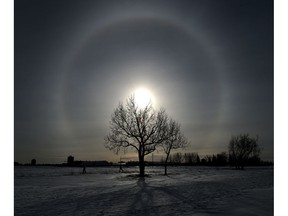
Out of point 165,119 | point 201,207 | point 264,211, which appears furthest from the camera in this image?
point 165,119

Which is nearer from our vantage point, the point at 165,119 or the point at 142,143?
the point at 142,143

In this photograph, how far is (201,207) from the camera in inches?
473
